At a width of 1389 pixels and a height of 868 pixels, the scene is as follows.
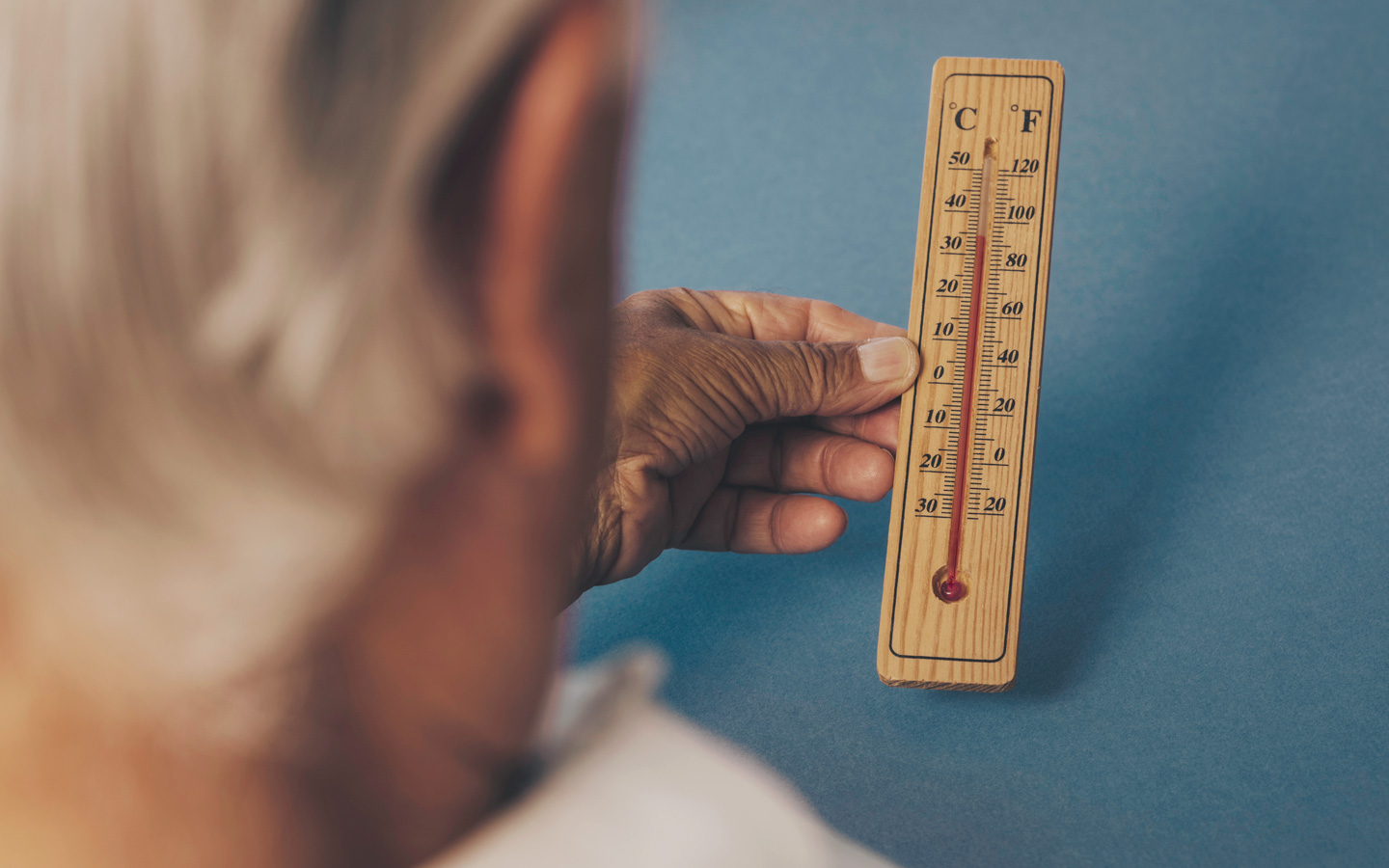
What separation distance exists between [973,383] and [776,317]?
0.32 m

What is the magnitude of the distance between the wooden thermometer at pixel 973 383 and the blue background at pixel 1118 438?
0.28ft

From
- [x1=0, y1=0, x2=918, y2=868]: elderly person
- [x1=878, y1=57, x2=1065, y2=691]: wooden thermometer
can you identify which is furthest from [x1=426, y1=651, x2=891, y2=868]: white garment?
[x1=878, y1=57, x2=1065, y2=691]: wooden thermometer

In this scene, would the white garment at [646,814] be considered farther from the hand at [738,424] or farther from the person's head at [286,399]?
the hand at [738,424]

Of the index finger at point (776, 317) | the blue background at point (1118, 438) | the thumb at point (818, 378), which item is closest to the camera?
the blue background at point (1118, 438)

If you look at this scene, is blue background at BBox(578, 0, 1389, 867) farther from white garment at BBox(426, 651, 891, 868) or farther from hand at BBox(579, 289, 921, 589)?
white garment at BBox(426, 651, 891, 868)

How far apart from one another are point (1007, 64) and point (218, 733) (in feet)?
2.89

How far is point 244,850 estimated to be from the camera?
412mm

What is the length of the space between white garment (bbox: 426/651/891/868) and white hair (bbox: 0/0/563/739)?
0.43 feet

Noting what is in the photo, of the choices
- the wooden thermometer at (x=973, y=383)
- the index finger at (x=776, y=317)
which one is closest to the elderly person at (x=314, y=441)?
the wooden thermometer at (x=973, y=383)

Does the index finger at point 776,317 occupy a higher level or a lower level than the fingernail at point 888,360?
higher

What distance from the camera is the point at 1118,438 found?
1252 mm

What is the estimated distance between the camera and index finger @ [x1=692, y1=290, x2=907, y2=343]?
1.25 metres

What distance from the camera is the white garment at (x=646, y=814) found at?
1.43 feet

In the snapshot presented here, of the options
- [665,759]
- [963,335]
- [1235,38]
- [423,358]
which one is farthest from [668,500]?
[1235,38]
